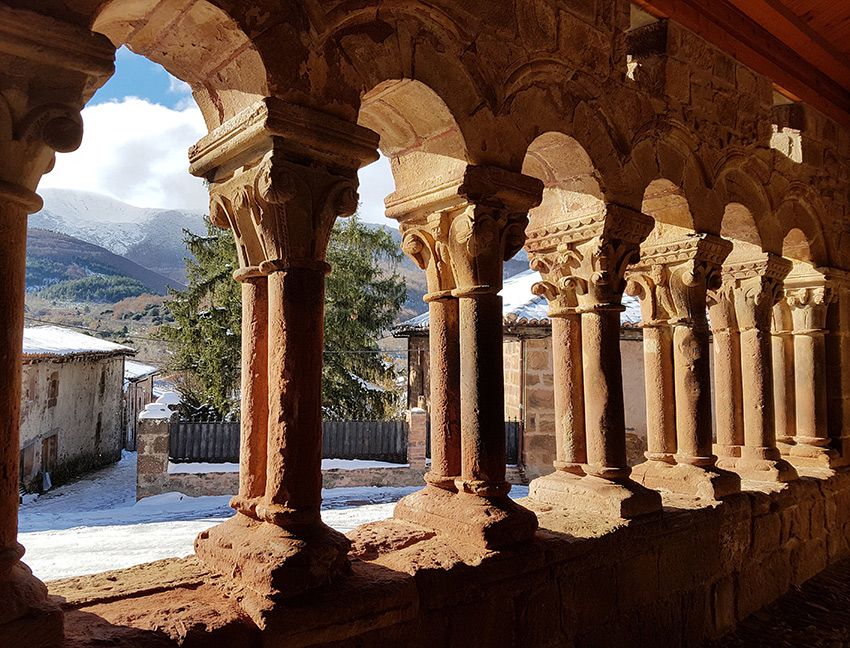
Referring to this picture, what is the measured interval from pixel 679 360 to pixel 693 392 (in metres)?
0.20

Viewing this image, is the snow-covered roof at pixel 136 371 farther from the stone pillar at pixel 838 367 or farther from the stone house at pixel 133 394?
the stone pillar at pixel 838 367

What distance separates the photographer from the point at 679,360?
3744 mm

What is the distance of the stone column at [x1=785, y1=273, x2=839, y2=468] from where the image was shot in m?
4.72

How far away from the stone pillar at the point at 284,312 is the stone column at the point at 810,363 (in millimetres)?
4124

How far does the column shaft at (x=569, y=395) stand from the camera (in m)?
3.26

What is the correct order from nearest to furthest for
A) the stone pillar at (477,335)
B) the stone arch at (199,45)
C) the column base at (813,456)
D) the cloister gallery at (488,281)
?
1. the cloister gallery at (488,281)
2. the stone arch at (199,45)
3. the stone pillar at (477,335)
4. the column base at (813,456)

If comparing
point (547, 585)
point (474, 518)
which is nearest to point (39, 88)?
point (474, 518)

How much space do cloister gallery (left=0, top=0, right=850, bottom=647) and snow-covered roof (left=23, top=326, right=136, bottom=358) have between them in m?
11.0

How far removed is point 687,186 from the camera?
364 centimetres

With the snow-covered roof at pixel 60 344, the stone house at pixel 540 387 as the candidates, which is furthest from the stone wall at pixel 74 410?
the stone house at pixel 540 387

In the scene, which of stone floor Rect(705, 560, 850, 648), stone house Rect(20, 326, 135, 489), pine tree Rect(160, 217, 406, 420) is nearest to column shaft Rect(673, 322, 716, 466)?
stone floor Rect(705, 560, 850, 648)

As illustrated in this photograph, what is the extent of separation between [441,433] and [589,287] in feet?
3.71

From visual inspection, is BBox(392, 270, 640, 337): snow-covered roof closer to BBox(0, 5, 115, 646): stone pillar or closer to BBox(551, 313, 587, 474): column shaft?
BBox(551, 313, 587, 474): column shaft

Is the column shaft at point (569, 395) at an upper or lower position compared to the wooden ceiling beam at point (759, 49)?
lower
